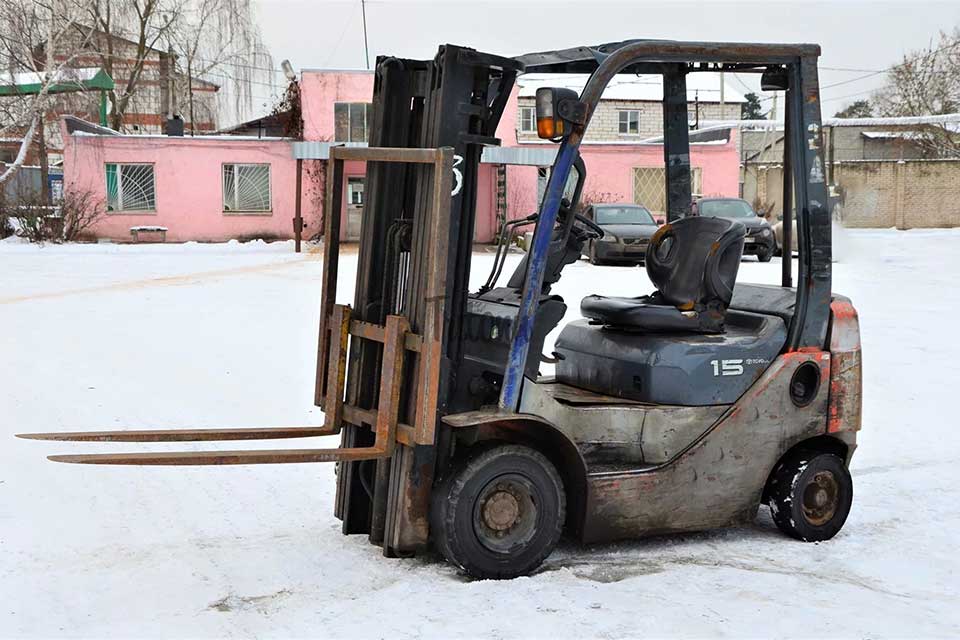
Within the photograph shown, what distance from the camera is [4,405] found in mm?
9453

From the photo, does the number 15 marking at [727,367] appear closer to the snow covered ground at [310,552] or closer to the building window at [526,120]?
the snow covered ground at [310,552]

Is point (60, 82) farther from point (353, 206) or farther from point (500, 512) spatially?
point (500, 512)

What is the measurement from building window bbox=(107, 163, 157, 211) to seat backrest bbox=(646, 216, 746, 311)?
3024 centimetres

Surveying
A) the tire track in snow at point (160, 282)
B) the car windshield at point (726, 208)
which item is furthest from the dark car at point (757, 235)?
the tire track in snow at point (160, 282)

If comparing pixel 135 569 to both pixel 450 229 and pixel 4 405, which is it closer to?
pixel 450 229

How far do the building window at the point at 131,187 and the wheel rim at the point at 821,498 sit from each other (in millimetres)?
30792

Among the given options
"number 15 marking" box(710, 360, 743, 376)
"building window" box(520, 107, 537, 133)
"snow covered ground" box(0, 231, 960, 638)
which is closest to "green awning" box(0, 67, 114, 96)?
"building window" box(520, 107, 537, 133)

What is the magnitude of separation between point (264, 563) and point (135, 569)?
23.2 inches

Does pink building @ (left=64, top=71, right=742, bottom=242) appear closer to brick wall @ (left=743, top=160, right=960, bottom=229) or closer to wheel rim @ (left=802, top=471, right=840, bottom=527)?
brick wall @ (left=743, top=160, right=960, bottom=229)

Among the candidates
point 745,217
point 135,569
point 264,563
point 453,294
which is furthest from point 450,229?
point 745,217

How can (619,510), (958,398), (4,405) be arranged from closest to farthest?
(619,510), (4,405), (958,398)

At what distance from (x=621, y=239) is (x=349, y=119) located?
508 inches

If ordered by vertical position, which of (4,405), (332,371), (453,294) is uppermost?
(453,294)

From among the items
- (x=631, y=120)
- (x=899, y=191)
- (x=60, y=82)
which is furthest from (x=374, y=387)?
(x=631, y=120)
